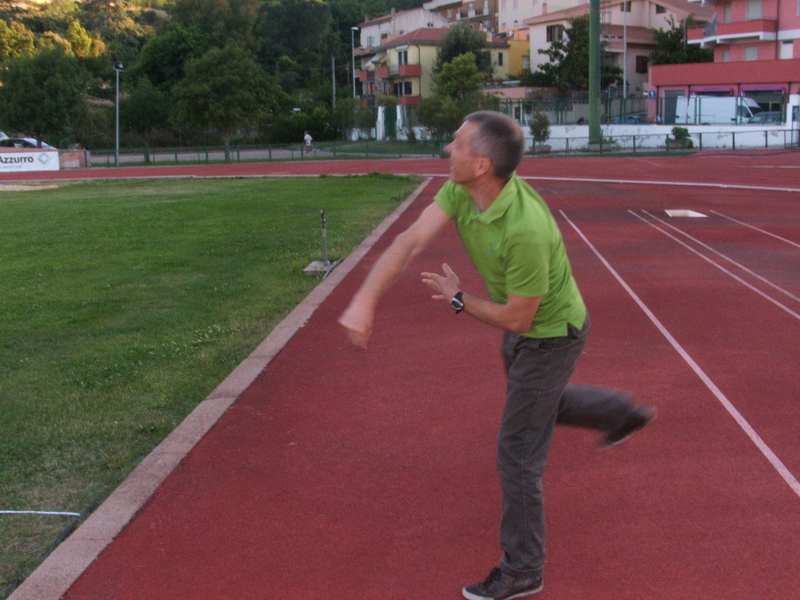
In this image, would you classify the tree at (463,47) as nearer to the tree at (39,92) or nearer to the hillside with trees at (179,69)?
the hillside with trees at (179,69)

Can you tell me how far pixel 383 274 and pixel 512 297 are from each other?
484mm

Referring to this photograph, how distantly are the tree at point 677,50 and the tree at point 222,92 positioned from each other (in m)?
33.5

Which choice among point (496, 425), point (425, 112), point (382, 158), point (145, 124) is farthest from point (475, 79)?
point (496, 425)

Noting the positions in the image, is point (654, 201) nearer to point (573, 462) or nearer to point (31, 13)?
point (573, 462)

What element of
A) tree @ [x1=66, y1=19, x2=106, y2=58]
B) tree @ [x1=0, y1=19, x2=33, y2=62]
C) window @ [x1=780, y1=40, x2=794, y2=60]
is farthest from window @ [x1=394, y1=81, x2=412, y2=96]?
window @ [x1=780, y1=40, x2=794, y2=60]

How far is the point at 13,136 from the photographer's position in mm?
58094

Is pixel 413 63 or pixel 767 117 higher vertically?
pixel 413 63

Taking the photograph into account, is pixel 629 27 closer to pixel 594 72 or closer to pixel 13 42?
pixel 594 72

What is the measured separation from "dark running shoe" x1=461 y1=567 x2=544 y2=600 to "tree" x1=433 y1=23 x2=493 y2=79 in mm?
69781

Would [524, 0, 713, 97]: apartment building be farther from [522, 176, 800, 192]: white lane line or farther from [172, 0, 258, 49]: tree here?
[522, 176, 800, 192]: white lane line

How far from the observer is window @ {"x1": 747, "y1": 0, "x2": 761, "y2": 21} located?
2245 inches

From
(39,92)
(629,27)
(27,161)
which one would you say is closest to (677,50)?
(629,27)

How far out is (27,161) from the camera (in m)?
44.4

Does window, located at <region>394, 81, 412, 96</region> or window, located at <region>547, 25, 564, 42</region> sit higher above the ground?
window, located at <region>547, 25, 564, 42</region>
